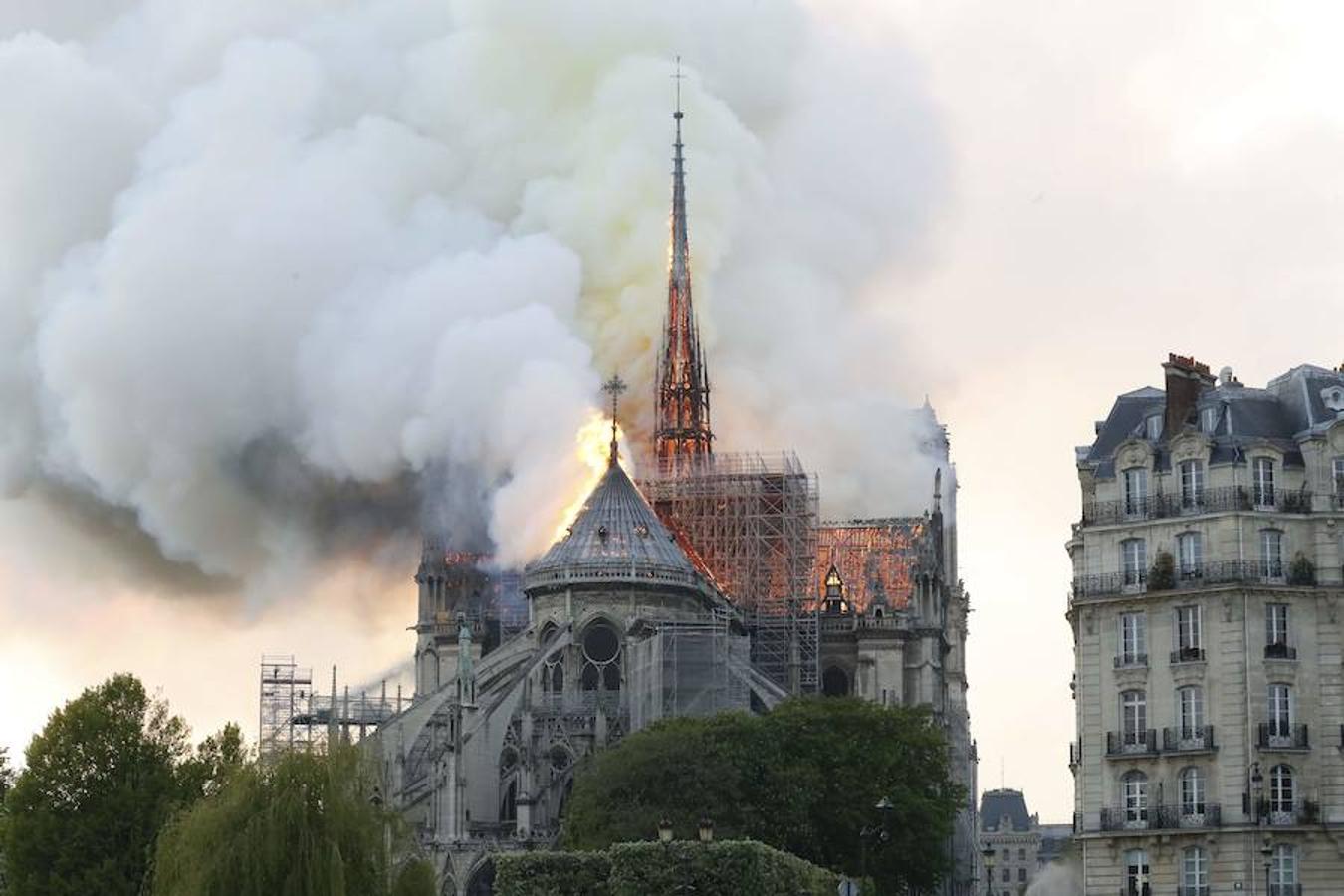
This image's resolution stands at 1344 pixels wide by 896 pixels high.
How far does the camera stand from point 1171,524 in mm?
84062

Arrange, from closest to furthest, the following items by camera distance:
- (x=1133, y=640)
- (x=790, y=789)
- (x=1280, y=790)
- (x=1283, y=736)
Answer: (x=1280, y=790), (x=1283, y=736), (x=1133, y=640), (x=790, y=789)

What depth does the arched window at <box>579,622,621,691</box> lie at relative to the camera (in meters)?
128

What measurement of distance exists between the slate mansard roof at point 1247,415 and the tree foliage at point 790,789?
15.7 metres

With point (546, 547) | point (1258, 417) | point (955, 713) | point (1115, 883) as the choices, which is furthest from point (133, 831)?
point (955, 713)

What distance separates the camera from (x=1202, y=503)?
83.8m

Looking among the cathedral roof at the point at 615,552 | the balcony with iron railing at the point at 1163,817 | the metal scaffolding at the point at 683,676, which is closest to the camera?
the balcony with iron railing at the point at 1163,817

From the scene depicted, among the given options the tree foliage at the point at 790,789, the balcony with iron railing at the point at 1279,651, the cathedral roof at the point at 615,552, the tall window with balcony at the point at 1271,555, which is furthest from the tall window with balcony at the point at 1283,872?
the cathedral roof at the point at 615,552

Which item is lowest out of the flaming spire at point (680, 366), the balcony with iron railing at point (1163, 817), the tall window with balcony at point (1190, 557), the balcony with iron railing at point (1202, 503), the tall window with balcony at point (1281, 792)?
the balcony with iron railing at point (1163, 817)

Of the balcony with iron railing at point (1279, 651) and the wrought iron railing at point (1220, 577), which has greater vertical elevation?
the wrought iron railing at point (1220, 577)

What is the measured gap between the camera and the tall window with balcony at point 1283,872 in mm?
79812

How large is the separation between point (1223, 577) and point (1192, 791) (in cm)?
585

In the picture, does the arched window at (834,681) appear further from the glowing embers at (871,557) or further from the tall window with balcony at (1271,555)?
the tall window with balcony at (1271,555)

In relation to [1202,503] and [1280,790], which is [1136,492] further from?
[1280,790]

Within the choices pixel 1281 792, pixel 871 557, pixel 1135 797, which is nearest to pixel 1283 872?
pixel 1281 792
